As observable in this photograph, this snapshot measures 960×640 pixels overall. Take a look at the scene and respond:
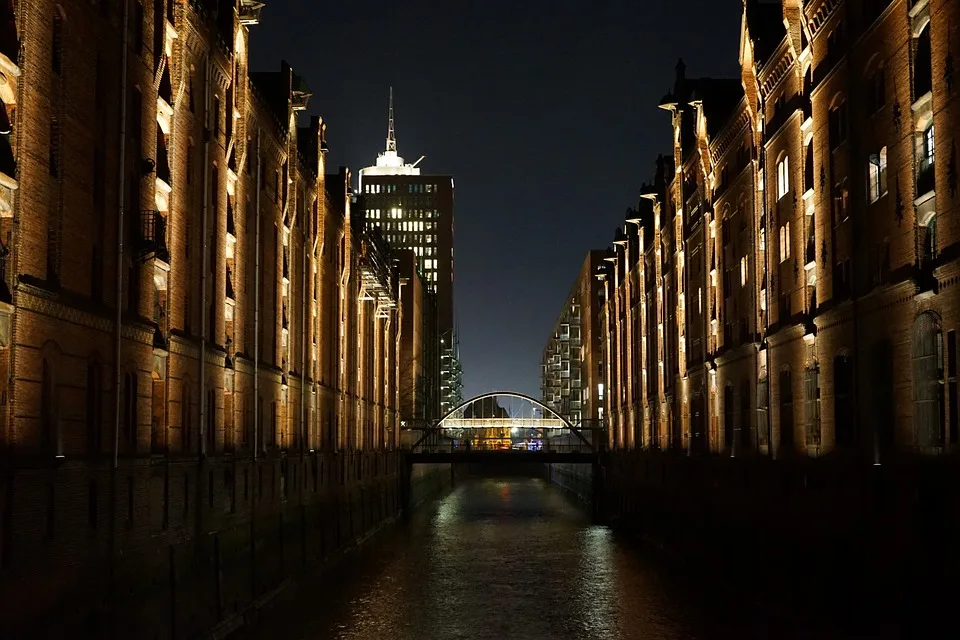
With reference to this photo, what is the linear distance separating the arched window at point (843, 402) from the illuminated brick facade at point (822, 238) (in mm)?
56

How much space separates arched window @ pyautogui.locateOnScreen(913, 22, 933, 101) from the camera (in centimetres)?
2406

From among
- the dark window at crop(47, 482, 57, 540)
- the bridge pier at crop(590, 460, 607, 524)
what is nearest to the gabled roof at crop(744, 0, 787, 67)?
the dark window at crop(47, 482, 57, 540)

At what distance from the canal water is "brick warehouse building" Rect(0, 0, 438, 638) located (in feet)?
7.94

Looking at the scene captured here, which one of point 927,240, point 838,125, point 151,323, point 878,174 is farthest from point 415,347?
point 927,240

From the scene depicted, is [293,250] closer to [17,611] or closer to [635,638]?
[635,638]

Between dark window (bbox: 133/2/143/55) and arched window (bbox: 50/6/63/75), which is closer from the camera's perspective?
arched window (bbox: 50/6/63/75)

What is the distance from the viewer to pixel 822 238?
3225 centimetres

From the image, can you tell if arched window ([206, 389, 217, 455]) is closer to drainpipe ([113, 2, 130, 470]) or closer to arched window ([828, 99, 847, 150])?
drainpipe ([113, 2, 130, 470])

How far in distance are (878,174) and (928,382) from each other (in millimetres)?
6095

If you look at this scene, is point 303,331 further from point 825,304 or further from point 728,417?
point 825,304

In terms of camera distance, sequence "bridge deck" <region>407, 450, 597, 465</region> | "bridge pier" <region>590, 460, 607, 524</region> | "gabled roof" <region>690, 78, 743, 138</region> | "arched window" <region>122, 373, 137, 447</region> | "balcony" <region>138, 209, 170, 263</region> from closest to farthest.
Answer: "arched window" <region>122, 373, 137, 447</region>
"balcony" <region>138, 209, 170, 263</region>
"gabled roof" <region>690, 78, 743, 138</region>
"bridge pier" <region>590, 460, 607, 524</region>
"bridge deck" <region>407, 450, 597, 465</region>

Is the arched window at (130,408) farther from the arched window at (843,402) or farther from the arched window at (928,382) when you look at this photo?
the arched window at (843,402)

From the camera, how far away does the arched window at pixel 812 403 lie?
32531 mm

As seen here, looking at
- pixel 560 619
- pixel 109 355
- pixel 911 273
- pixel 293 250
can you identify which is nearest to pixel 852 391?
pixel 911 273
